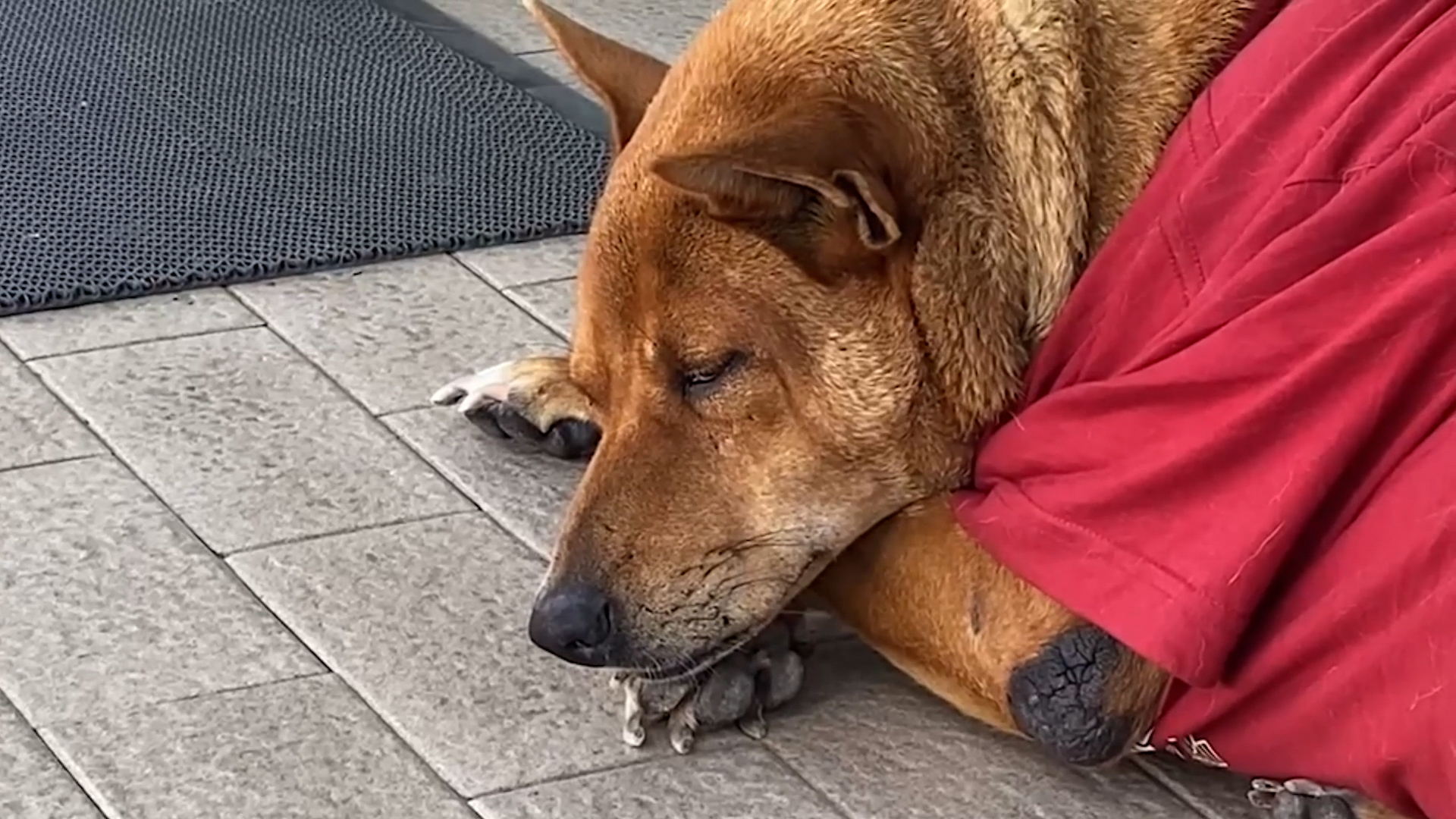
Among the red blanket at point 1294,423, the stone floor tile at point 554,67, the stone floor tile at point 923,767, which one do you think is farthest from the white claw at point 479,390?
the stone floor tile at point 554,67

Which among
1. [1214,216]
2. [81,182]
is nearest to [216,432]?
[81,182]

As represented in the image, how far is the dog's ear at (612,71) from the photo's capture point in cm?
267

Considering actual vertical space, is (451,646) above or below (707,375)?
below

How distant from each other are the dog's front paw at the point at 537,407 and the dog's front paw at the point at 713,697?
0.50m

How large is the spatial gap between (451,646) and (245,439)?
58 centimetres

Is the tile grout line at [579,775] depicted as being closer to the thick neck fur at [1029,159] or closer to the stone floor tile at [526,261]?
the thick neck fur at [1029,159]

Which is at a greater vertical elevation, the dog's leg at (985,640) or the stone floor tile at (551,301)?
the dog's leg at (985,640)

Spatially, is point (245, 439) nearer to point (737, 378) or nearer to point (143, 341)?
point (143, 341)

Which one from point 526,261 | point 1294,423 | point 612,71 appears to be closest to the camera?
point 1294,423

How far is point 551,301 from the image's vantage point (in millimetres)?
3623

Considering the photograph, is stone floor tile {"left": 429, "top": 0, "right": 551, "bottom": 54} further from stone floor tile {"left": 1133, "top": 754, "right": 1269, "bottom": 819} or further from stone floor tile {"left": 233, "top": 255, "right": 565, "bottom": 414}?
stone floor tile {"left": 1133, "top": 754, "right": 1269, "bottom": 819}

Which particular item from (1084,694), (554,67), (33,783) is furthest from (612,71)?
(554,67)

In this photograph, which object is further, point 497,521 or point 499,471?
point 499,471

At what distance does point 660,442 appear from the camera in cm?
249
